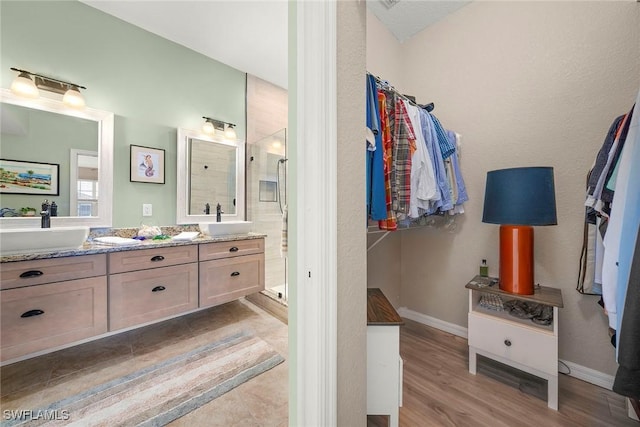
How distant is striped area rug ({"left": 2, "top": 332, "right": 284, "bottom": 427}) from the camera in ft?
3.97

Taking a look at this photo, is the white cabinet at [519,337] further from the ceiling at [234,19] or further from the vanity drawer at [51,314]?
the vanity drawer at [51,314]

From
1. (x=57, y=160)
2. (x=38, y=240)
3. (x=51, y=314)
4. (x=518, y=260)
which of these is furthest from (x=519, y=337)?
(x=57, y=160)

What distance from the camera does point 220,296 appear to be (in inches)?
87.7

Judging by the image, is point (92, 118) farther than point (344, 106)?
Yes

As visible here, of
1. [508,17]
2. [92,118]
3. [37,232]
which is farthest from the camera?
[92,118]

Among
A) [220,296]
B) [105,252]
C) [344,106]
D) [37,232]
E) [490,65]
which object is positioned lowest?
[220,296]

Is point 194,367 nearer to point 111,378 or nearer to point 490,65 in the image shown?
point 111,378

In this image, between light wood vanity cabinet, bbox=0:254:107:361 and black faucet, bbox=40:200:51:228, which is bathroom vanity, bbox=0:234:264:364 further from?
black faucet, bbox=40:200:51:228

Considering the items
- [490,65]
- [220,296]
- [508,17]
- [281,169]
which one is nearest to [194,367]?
[220,296]

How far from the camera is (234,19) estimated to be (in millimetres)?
2043

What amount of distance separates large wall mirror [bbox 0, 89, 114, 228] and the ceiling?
2.93ft

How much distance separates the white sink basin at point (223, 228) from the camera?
2322mm

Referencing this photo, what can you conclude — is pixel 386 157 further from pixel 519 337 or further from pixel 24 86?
pixel 24 86

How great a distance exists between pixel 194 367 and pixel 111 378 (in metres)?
0.48
